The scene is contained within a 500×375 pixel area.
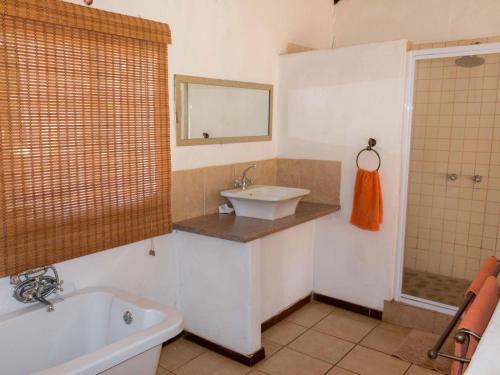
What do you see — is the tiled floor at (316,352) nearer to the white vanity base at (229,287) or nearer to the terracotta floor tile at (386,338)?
the terracotta floor tile at (386,338)

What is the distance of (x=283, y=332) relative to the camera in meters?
3.10

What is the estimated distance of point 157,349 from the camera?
201cm

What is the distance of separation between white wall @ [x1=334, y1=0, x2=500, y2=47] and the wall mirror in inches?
47.6

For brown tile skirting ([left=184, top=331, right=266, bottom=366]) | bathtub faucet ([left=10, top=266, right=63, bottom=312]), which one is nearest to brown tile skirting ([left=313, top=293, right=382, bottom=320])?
brown tile skirting ([left=184, top=331, right=266, bottom=366])

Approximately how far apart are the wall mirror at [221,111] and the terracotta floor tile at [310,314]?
1.37m

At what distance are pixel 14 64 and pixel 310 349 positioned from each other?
2332 mm

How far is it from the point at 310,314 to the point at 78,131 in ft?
7.13

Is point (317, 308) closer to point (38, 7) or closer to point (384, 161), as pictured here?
point (384, 161)

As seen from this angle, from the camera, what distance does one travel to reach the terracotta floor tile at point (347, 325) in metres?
3.06

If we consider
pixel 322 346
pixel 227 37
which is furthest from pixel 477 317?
pixel 227 37

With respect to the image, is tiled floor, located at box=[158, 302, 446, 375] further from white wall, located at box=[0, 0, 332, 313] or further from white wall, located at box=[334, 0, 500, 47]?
white wall, located at box=[334, 0, 500, 47]

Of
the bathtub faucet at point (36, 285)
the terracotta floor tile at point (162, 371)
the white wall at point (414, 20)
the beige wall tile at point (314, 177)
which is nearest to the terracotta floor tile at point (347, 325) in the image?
the beige wall tile at point (314, 177)

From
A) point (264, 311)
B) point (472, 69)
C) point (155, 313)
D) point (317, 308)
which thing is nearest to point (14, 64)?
point (155, 313)

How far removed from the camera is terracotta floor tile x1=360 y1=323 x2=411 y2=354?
2896 millimetres
